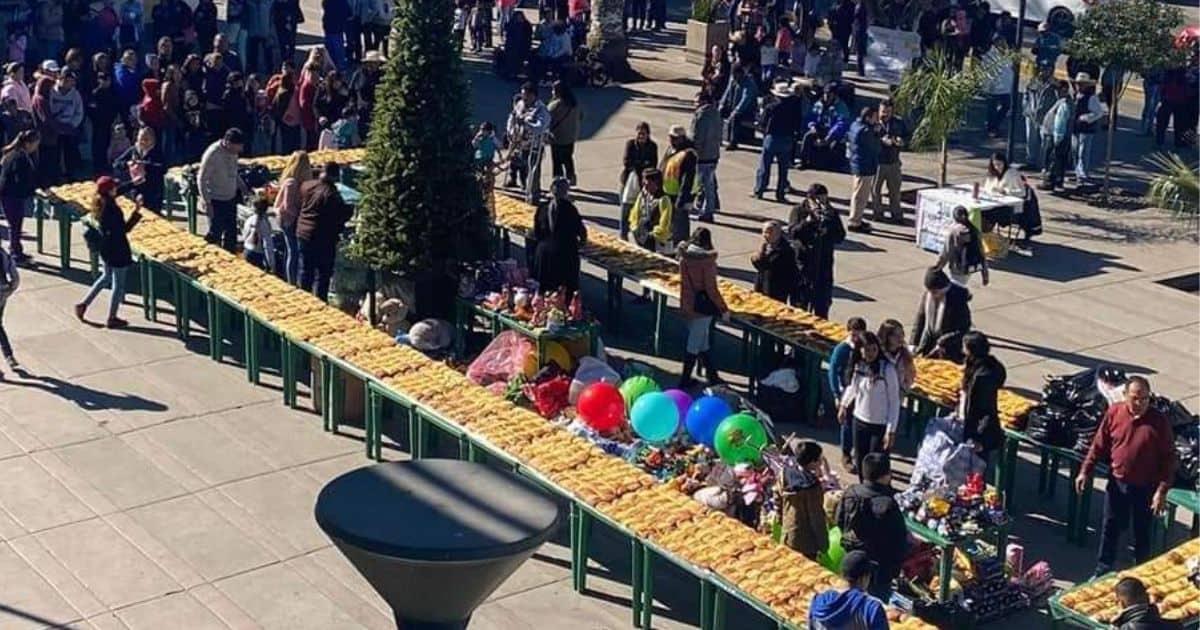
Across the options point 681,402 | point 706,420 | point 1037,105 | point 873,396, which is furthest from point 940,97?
point 706,420

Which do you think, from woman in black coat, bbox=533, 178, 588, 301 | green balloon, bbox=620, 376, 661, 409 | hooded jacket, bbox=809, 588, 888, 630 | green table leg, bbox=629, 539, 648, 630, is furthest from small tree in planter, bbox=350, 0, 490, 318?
hooded jacket, bbox=809, 588, 888, 630

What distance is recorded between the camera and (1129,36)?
23.8 m

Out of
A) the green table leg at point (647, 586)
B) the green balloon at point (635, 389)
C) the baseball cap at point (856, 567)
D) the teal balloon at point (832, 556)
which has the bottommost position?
the green table leg at point (647, 586)

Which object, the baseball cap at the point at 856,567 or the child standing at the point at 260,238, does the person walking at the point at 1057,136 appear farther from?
the baseball cap at the point at 856,567

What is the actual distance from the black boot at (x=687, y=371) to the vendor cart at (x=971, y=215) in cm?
526

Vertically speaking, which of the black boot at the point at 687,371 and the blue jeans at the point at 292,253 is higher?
the blue jeans at the point at 292,253

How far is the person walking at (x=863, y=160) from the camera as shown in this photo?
22125 mm

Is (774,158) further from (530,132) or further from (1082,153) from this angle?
(1082,153)

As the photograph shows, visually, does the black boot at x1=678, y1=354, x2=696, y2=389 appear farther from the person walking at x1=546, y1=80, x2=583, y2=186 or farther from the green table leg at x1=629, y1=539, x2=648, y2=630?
the person walking at x1=546, y1=80, x2=583, y2=186

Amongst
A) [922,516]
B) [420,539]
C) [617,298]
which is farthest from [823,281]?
[420,539]

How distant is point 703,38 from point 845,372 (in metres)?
17.5

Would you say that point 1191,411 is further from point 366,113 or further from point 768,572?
point 366,113

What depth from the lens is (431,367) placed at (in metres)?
15.4

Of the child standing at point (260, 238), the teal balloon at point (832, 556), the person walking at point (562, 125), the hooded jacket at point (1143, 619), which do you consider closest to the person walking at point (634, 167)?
the person walking at point (562, 125)
